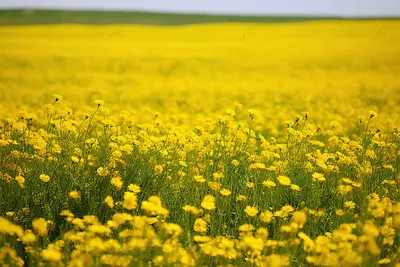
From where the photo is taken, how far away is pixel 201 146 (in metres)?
3.93

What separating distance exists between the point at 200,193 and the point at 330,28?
836 inches

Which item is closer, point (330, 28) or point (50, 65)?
point (50, 65)

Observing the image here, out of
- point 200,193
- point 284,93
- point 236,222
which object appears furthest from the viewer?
point 284,93

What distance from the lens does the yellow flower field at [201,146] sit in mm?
2543

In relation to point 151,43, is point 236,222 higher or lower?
lower

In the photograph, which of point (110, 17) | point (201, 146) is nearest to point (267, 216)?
point (201, 146)

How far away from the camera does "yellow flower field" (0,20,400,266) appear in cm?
254

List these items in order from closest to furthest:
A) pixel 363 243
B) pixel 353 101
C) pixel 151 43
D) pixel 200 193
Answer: pixel 363 243
pixel 200 193
pixel 353 101
pixel 151 43

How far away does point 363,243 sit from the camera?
2420mm

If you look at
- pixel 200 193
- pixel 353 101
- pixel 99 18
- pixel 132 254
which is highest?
pixel 99 18

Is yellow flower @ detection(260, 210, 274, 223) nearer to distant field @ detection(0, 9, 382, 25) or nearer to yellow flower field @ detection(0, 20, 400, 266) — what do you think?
yellow flower field @ detection(0, 20, 400, 266)

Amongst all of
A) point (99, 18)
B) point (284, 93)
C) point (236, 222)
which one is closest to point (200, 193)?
point (236, 222)

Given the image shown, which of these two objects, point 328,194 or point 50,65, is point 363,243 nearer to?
point 328,194

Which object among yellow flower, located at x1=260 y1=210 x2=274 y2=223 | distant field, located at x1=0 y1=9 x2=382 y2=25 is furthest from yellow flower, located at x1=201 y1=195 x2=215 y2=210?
distant field, located at x1=0 y1=9 x2=382 y2=25
